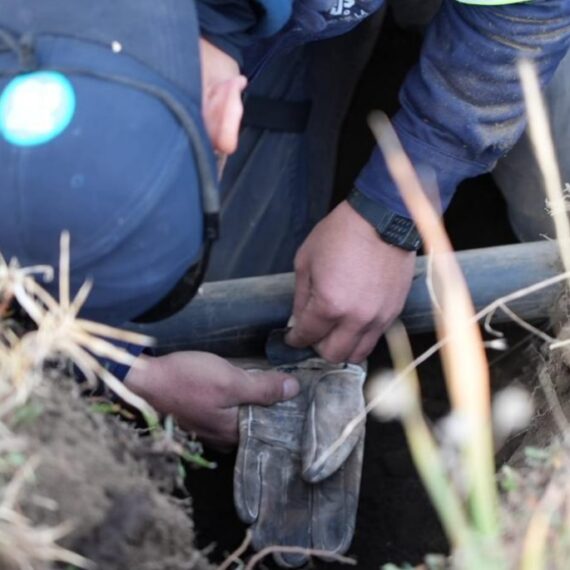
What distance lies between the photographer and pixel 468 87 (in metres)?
1.45

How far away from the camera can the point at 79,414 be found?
0.91 m

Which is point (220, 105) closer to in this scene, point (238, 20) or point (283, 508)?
point (238, 20)

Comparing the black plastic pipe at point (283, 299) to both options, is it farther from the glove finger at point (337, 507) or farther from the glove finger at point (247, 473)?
the glove finger at point (337, 507)

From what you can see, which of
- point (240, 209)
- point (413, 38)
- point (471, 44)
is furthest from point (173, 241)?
point (413, 38)

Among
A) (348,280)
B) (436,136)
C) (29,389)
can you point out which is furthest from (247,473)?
(29,389)

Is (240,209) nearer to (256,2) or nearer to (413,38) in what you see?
(413,38)

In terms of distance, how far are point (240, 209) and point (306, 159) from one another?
0.57ft

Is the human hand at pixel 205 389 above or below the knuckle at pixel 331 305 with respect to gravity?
below

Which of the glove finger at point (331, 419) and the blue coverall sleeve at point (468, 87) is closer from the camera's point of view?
the blue coverall sleeve at point (468, 87)

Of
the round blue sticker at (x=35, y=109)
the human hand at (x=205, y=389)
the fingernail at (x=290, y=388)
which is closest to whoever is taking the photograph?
the round blue sticker at (x=35, y=109)

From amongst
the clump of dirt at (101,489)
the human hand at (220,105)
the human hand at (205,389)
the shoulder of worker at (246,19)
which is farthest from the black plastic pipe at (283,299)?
the clump of dirt at (101,489)

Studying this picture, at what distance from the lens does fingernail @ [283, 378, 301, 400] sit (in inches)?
63.7

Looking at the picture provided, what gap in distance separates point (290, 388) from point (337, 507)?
199 mm

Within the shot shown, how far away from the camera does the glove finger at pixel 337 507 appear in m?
1.54
